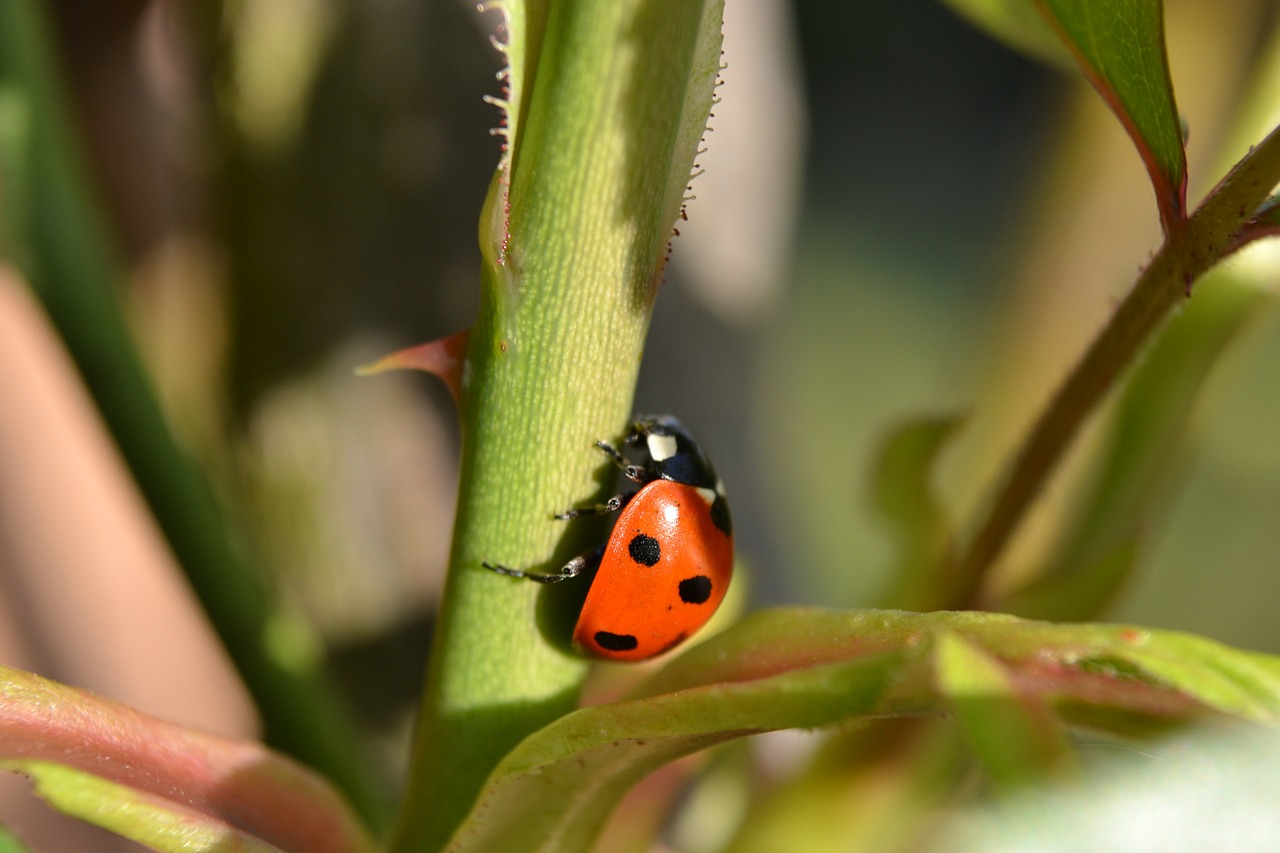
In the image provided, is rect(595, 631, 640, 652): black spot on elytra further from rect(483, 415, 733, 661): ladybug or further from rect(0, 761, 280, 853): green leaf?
rect(0, 761, 280, 853): green leaf

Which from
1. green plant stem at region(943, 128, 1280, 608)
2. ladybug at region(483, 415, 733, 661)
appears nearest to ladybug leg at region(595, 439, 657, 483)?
ladybug at region(483, 415, 733, 661)

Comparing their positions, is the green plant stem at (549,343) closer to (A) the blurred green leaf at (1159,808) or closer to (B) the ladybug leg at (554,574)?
(B) the ladybug leg at (554,574)

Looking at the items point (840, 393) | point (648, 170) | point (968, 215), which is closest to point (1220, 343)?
point (648, 170)

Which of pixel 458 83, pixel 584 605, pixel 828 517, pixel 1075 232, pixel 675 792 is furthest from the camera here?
pixel 828 517

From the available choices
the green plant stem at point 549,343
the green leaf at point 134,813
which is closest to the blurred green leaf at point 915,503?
the green plant stem at point 549,343

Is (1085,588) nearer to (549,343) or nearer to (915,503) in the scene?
(915,503)

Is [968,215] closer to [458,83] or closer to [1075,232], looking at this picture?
[1075,232]

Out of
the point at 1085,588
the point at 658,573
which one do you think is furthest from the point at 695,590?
the point at 1085,588
